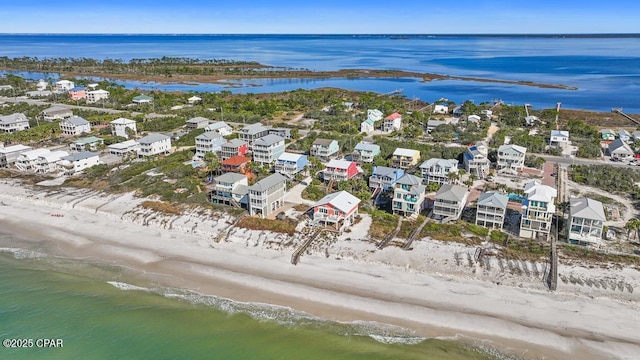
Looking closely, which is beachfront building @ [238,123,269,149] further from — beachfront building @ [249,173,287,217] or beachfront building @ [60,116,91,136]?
beachfront building @ [60,116,91,136]

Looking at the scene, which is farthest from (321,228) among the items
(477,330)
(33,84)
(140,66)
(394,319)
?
(140,66)

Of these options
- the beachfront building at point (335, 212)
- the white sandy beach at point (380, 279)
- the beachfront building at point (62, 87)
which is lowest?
the white sandy beach at point (380, 279)

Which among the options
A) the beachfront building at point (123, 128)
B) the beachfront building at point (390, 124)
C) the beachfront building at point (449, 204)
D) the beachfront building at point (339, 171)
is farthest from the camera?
the beachfront building at point (390, 124)

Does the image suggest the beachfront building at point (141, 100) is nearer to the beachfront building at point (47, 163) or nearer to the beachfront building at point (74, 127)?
the beachfront building at point (74, 127)

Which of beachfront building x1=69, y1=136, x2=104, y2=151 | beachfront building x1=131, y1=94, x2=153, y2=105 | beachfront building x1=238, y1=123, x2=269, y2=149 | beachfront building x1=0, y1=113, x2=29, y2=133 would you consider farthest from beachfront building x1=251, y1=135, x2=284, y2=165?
beachfront building x1=131, y1=94, x2=153, y2=105

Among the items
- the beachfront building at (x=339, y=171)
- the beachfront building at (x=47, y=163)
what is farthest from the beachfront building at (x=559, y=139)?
the beachfront building at (x=47, y=163)

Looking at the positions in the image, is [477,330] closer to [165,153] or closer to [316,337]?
[316,337]

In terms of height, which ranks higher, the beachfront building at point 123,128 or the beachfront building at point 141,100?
the beachfront building at point 141,100
